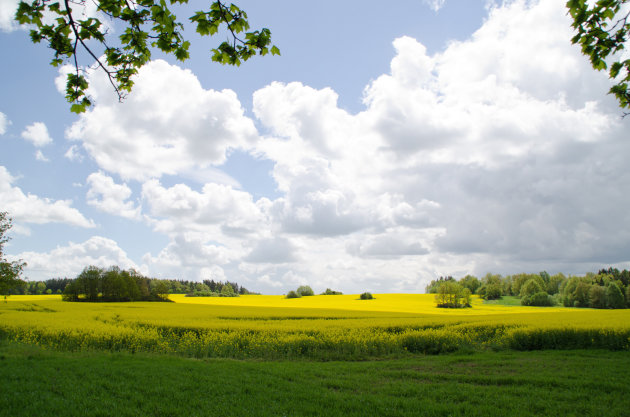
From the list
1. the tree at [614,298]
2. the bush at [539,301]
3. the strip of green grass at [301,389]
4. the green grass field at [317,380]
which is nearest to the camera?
the strip of green grass at [301,389]

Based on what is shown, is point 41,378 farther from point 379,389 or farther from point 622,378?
point 622,378

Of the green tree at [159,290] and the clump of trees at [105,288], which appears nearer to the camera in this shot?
the clump of trees at [105,288]

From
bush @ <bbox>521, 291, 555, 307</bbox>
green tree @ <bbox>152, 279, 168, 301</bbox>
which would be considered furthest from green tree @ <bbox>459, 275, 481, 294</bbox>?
green tree @ <bbox>152, 279, 168, 301</bbox>

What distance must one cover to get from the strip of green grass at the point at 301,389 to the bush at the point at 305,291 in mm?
71789

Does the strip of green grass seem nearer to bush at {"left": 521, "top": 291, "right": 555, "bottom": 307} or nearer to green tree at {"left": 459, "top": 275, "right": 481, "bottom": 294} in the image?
bush at {"left": 521, "top": 291, "right": 555, "bottom": 307}

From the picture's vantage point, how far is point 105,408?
699 centimetres

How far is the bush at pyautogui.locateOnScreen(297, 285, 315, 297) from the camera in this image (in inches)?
3253

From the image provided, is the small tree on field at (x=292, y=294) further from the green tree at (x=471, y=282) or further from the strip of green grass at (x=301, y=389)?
the strip of green grass at (x=301, y=389)

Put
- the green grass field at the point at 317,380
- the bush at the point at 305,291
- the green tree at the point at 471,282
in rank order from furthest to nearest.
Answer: the green tree at the point at 471,282, the bush at the point at 305,291, the green grass field at the point at 317,380

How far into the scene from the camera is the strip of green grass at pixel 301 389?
6.99 m

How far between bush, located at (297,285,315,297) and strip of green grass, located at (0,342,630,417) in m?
71.8

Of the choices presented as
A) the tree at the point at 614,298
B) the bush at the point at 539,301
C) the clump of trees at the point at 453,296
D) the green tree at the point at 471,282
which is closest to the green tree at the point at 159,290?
the clump of trees at the point at 453,296

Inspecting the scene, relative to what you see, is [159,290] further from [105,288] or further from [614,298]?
[614,298]

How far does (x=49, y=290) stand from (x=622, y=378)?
5282 inches
